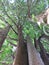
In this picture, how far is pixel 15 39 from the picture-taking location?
271 cm

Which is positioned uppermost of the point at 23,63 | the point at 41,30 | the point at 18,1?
the point at 18,1

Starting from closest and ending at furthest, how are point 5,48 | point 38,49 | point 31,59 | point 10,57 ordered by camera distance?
point 31,59 < point 38,49 < point 5,48 < point 10,57

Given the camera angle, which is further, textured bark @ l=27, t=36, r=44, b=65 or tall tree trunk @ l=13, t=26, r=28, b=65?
tall tree trunk @ l=13, t=26, r=28, b=65

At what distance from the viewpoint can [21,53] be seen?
7.41ft

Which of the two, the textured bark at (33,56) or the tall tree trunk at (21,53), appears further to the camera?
the tall tree trunk at (21,53)

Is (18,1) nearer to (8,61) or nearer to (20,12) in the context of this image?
(20,12)

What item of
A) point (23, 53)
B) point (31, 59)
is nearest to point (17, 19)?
point (23, 53)

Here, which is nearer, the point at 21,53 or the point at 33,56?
the point at 33,56

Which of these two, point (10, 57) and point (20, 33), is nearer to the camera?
point (20, 33)

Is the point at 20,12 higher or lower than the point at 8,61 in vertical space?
higher

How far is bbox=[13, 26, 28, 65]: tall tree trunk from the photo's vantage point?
7.25ft

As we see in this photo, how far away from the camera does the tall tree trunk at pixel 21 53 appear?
2.21m

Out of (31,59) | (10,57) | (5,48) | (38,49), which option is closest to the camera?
(31,59)

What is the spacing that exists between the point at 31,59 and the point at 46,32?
0.33 m
